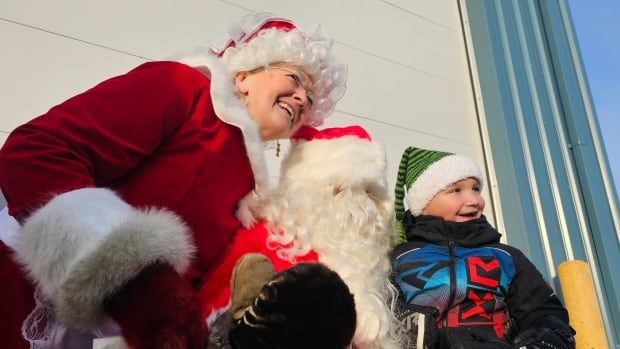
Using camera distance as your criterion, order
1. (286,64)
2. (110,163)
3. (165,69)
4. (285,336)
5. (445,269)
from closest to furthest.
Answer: (285,336) → (110,163) → (165,69) → (286,64) → (445,269)

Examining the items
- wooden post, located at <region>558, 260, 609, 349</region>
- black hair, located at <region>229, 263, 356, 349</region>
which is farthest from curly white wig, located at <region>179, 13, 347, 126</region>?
wooden post, located at <region>558, 260, 609, 349</region>

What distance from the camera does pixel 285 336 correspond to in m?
0.86

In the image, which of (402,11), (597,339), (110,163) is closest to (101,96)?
(110,163)

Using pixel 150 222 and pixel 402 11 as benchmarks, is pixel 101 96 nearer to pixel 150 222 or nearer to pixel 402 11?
pixel 150 222

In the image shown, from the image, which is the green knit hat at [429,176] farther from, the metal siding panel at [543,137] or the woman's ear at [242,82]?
the metal siding panel at [543,137]

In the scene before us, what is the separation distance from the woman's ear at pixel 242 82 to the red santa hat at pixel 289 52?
1cm

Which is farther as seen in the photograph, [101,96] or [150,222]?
[101,96]

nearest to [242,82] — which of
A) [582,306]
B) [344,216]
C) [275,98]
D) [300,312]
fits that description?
[275,98]

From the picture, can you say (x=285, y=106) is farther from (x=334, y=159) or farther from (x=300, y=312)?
(x=300, y=312)

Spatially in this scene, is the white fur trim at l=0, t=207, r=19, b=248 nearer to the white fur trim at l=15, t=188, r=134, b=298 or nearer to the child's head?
the white fur trim at l=15, t=188, r=134, b=298

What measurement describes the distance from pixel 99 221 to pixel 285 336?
0.31 metres

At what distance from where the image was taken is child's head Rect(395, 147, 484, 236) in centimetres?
191

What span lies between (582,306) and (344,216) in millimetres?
1112

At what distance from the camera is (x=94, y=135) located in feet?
3.26
